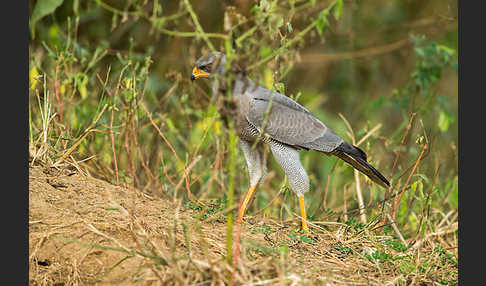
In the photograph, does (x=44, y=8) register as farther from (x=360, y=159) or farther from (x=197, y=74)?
(x=360, y=159)

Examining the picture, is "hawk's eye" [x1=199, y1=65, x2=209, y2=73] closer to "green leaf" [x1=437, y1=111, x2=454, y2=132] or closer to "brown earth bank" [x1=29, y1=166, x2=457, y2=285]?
"brown earth bank" [x1=29, y1=166, x2=457, y2=285]

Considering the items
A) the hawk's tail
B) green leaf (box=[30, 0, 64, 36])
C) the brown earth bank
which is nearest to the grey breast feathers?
the hawk's tail

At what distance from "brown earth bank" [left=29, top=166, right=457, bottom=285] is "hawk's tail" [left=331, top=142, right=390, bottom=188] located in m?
0.45

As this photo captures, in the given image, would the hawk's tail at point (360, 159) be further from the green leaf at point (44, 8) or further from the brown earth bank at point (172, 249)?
the green leaf at point (44, 8)

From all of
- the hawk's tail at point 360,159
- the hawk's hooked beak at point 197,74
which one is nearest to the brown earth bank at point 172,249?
the hawk's tail at point 360,159

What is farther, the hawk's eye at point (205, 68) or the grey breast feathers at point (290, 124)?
the hawk's eye at point (205, 68)

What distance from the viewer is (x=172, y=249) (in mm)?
3406

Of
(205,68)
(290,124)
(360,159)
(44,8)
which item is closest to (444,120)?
(360,159)

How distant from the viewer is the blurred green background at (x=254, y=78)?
509cm

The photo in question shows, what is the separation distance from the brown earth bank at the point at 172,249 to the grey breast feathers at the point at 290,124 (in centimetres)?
67

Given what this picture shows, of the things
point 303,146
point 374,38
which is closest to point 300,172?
point 303,146

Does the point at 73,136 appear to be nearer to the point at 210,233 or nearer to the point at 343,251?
the point at 210,233

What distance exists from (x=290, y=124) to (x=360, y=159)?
0.63 metres

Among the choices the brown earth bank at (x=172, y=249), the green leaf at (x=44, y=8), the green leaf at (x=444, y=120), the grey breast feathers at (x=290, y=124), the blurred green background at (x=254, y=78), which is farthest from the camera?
the green leaf at (x=444, y=120)
